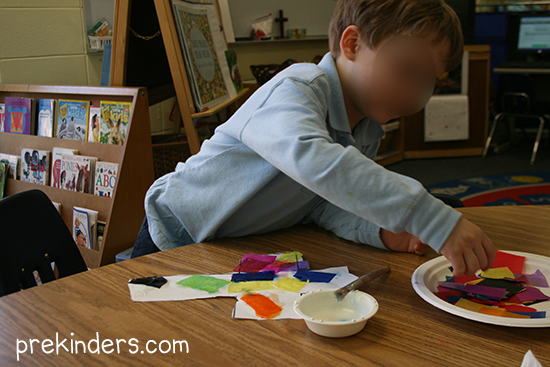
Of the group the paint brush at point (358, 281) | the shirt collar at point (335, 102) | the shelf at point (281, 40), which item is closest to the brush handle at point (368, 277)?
the paint brush at point (358, 281)

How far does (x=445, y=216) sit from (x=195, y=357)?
0.34m

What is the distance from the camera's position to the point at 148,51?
1833 millimetres

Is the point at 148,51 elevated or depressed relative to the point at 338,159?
elevated

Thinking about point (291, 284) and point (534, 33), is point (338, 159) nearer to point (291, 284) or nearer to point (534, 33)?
point (291, 284)

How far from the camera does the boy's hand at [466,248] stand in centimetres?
58

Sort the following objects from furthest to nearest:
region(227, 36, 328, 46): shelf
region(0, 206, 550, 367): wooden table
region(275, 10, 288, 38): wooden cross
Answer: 1. region(275, 10, 288, 38): wooden cross
2. region(227, 36, 328, 46): shelf
3. region(0, 206, 550, 367): wooden table

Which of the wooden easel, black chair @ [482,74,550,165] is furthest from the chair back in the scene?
the wooden easel

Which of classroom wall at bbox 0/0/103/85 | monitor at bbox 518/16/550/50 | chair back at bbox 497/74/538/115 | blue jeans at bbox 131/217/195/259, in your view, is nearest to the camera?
blue jeans at bbox 131/217/195/259

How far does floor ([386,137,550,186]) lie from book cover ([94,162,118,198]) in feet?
8.71

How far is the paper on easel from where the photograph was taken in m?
4.13

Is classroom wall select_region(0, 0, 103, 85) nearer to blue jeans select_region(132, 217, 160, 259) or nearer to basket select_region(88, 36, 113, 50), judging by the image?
basket select_region(88, 36, 113, 50)

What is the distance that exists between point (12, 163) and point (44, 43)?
682 mm

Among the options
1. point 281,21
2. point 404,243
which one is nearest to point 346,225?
point 404,243

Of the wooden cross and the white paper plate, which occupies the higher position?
the wooden cross
